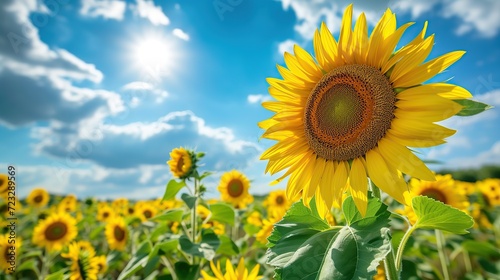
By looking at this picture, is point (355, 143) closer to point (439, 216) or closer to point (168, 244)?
point (439, 216)

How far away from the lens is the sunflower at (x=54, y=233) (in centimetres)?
648

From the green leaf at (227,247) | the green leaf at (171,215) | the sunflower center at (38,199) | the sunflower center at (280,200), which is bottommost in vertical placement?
the green leaf at (227,247)

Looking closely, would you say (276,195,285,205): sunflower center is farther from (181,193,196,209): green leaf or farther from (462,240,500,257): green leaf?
(181,193,196,209): green leaf

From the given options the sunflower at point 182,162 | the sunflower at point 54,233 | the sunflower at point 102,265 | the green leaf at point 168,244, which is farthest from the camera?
the sunflower at point 54,233

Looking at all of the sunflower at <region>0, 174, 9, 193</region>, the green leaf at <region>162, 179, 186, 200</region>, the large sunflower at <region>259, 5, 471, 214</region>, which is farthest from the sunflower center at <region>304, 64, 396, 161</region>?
the sunflower at <region>0, 174, 9, 193</region>

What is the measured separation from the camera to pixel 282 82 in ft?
7.20

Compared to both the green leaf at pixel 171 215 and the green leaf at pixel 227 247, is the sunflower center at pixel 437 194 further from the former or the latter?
the green leaf at pixel 171 215

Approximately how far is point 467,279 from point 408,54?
365cm

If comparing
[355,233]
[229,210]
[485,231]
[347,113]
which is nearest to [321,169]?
[347,113]

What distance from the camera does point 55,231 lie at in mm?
6602

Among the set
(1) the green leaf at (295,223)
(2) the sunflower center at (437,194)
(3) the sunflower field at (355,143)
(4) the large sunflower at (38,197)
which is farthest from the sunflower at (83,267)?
(4) the large sunflower at (38,197)

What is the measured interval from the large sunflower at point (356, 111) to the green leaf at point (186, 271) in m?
1.51

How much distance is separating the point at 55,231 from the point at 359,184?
6.47 m

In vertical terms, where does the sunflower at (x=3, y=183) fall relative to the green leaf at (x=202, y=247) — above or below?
above
